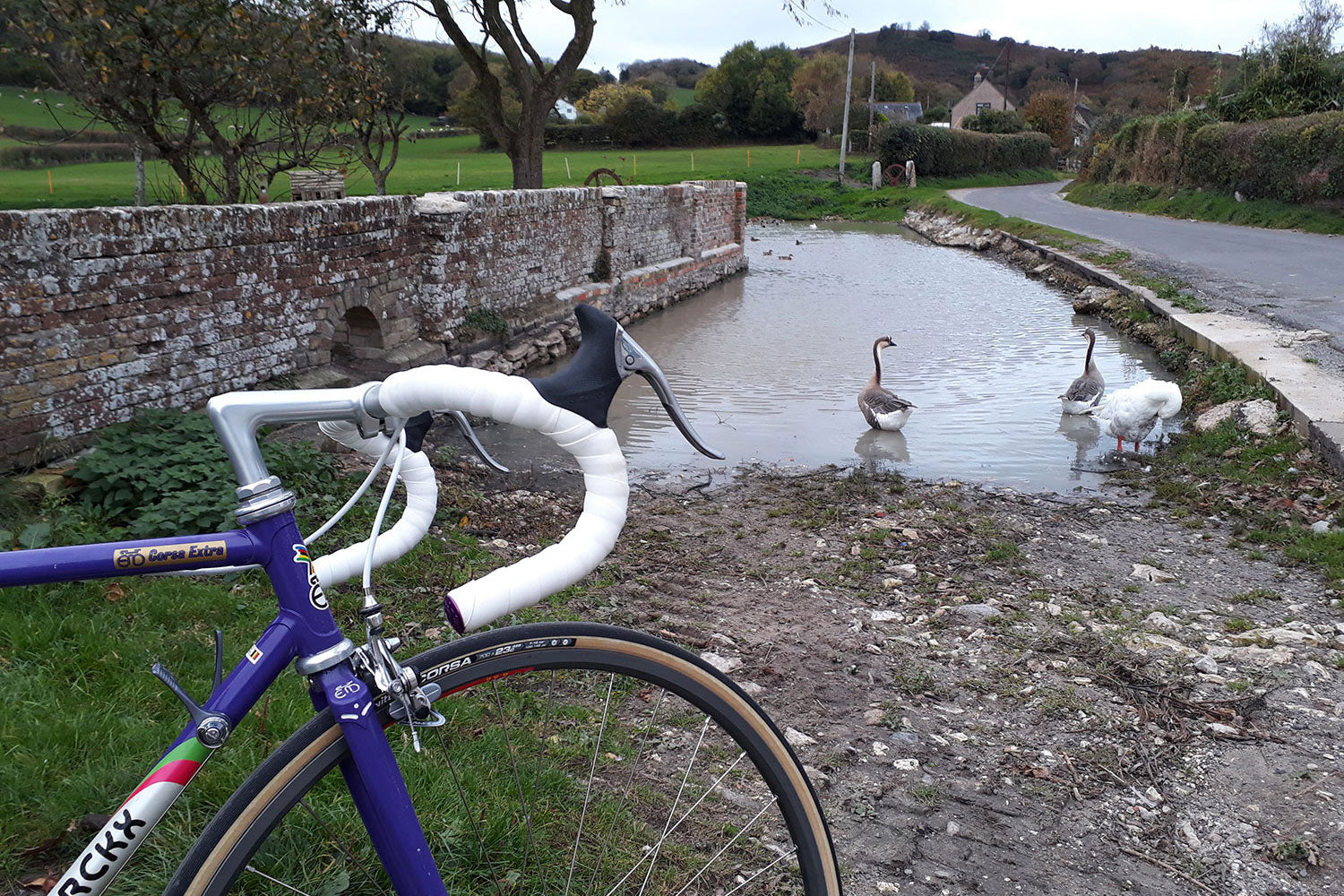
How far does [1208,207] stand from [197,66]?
2476 centimetres

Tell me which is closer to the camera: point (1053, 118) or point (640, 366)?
point (640, 366)

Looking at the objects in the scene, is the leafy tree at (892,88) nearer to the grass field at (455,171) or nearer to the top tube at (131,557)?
the grass field at (455,171)

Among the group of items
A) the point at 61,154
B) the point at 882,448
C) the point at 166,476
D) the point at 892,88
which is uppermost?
the point at 892,88

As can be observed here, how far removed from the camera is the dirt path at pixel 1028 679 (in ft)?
9.38

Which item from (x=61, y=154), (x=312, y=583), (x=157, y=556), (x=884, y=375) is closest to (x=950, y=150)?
(x=61, y=154)

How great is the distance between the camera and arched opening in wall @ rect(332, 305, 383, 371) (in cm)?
879

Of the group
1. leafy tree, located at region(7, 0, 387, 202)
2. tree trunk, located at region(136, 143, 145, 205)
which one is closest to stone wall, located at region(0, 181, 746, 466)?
leafy tree, located at region(7, 0, 387, 202)

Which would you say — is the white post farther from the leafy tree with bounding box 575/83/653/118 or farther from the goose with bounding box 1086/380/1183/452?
the leafy tree with bounding box 575/83/653/118

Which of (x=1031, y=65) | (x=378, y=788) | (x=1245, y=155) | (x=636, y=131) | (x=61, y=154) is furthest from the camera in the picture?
(x=1031, y=65)

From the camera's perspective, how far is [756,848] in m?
2.76

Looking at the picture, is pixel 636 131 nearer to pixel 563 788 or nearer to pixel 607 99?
pixel 607 99

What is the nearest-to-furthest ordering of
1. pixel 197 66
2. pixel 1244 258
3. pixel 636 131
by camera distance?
pixel 197 66
pixel 1244 258
pixel 636 131

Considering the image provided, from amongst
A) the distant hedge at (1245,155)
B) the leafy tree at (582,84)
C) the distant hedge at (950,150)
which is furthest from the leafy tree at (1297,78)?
the leafy tree at (582,84)

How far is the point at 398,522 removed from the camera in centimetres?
178
